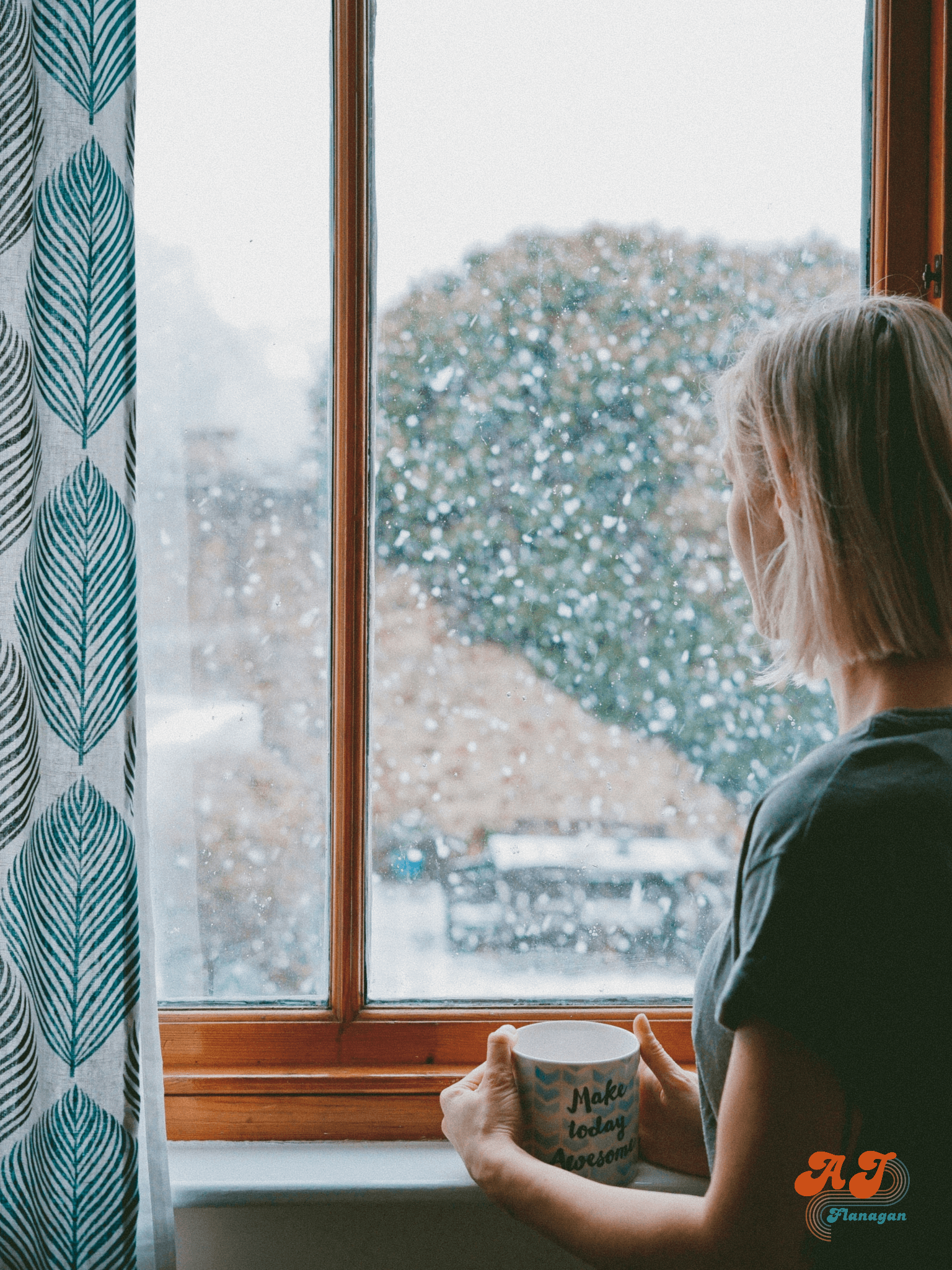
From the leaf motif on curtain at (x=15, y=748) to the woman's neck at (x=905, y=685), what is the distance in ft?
2.14

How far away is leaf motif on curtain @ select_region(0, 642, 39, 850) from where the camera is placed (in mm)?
773

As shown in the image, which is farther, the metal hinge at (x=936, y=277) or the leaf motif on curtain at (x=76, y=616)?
the metal hinge at (x=936, y=277)

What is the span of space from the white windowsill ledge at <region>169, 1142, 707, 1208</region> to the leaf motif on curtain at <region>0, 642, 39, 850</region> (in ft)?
1.25

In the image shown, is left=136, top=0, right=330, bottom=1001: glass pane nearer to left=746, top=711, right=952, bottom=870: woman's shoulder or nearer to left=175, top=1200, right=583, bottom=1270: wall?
left=175, top=1200, right=583, bottom=1270: wall

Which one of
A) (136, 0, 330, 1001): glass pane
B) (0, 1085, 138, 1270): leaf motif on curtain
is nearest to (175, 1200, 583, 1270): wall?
(0, 1085, 138, 1270): leaf motif on curtain

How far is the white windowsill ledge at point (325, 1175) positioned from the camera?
34.1 inches

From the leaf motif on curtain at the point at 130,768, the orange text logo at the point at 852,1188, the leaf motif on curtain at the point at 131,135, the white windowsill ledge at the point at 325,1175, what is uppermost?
the leaf motif on curtain at the point at 131,135

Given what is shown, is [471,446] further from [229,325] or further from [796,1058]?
[796,1058]

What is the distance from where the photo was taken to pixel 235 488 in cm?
105

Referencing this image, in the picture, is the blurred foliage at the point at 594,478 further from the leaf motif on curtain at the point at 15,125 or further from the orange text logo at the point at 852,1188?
the orange text logo at the point at 852,1188

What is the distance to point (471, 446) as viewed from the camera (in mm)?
1059

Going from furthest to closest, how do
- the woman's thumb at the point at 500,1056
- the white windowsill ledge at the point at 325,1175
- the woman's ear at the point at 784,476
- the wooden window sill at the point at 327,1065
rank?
the wooden window sill at the point at 327,1065
the white windowsill ledge at the point at 325,1175
the woman's thumb at the point at 500,1056
the woman's ear at the point at 784,476

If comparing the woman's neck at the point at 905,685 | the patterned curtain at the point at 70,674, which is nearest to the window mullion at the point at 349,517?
the patterned curtain at the point at 70,674

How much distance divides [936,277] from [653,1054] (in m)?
0.88
